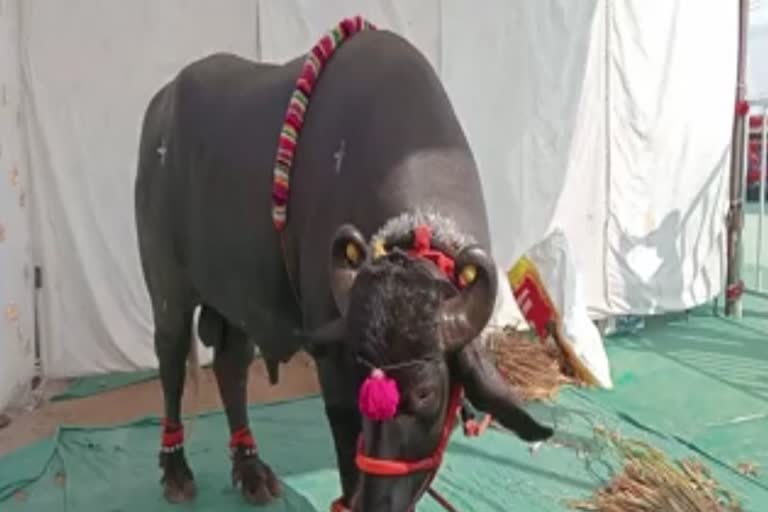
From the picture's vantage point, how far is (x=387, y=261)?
148 centimetres

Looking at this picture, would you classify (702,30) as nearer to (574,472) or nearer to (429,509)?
(574,472)

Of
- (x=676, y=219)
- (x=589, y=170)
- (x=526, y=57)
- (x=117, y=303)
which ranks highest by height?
(x=526, y=57)

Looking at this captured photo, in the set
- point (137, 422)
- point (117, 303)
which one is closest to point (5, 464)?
point (137, 422)

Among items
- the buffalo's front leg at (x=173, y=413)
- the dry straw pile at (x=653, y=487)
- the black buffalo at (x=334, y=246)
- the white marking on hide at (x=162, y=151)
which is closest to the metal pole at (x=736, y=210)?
the dry straw pile at (x=653, y=487)

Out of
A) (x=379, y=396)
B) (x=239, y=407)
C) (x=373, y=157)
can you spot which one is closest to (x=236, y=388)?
(x=239, y=407)

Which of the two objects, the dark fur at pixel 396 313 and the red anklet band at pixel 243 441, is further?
the red anklet band at pixel 243 441

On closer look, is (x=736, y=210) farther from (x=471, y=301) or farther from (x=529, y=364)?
(x=471, y=301)

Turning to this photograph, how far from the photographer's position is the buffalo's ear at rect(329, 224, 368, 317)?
156 cm

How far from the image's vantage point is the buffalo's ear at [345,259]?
1558 mm

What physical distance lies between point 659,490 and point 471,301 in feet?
5.46

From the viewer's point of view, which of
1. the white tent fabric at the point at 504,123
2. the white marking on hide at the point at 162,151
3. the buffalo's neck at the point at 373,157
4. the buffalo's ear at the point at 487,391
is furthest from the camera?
the white tent fabric at the point at 504,123

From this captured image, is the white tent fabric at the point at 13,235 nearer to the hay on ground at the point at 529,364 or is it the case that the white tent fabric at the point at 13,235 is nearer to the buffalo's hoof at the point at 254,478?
the buffalo's hoof at the point at 254,478

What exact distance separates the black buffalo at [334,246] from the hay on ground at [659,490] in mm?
1155

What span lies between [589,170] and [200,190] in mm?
3015
